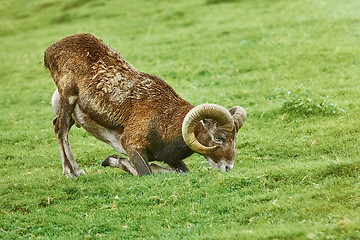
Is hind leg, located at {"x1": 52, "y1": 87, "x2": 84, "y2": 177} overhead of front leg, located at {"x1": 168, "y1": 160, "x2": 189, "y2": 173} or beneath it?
overhead

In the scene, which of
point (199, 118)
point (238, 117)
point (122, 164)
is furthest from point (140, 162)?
point (238, 117)

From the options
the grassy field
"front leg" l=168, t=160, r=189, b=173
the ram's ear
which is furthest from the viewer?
"front leg" l=168, t=160, r=189, b=173

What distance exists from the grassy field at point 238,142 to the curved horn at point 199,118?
0.60 m

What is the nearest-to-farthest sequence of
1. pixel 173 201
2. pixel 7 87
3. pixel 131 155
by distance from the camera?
pixel 173 201, pixel 131 155, pixel 7 87

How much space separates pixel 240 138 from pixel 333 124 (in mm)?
2483

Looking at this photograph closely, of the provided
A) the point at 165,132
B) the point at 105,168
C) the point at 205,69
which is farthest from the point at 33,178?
the point at 205,69

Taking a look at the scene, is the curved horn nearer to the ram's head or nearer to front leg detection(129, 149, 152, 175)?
the ram's head

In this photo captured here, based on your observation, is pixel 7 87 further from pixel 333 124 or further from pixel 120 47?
pixel 333 124

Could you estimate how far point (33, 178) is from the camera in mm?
12867

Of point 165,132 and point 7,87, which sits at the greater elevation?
point 165,132

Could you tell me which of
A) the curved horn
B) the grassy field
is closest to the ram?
the curved horn

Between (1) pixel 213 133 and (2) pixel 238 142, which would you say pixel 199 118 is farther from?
(2) pixel 238 142

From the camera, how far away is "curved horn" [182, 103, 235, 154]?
38.3ft

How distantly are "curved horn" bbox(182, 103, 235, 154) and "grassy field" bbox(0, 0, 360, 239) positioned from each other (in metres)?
0.60
